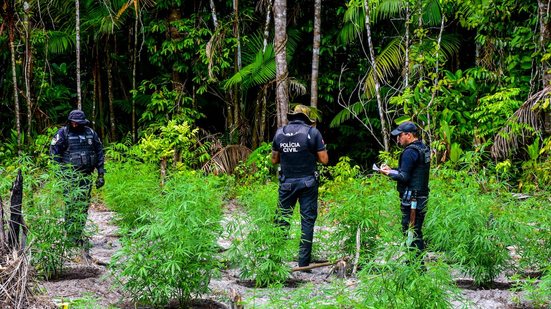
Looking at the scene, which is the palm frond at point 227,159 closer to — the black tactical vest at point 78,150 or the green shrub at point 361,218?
the black tactical vest at point 78,150

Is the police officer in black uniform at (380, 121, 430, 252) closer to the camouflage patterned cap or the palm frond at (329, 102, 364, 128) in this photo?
the camouflage patterned cap

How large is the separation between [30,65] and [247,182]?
4619 mm

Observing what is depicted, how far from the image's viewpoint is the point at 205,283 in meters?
5.79

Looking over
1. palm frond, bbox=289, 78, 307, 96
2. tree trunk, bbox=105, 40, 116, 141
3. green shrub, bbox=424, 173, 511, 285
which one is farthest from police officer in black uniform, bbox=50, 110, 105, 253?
tree trunk, bbox=105, 40, 116, 141

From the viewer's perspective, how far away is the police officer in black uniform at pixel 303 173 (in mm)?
7355

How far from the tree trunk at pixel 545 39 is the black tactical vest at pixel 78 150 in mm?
6862

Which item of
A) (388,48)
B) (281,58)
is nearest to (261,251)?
(281,58)

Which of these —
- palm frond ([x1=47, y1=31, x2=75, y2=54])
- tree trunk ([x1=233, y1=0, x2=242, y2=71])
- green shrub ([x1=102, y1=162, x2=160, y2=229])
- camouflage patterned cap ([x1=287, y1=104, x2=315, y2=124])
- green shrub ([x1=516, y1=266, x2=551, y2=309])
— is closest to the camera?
green shrub ([x1=516, y1=266, x2=551, y2=309])

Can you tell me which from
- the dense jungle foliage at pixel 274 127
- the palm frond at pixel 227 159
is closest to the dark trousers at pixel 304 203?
the dense jungle foliage at pixel 274 127

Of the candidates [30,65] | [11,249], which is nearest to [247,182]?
[30,65]

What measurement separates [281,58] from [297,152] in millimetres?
5315

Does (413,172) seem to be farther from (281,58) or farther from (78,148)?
(281,58)

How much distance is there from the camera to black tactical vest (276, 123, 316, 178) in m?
7.36

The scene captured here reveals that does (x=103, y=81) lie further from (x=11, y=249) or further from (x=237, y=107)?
(x=11, y=249)
